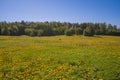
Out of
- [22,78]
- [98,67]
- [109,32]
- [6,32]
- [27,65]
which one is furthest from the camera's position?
[109,32]

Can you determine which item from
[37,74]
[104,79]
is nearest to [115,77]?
[104,79]

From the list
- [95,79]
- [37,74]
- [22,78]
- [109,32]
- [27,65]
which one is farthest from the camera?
[109,32]

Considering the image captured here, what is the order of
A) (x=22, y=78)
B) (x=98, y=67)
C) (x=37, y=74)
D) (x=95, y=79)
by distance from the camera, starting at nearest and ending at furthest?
(x=95, y=79), (x=22, y=78), (x=37, y=74), (x=98, y=67)

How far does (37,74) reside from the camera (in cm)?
1202

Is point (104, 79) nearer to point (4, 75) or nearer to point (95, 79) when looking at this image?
point (95, 79)

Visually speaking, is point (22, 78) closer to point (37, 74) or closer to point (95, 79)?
point (37, 74)

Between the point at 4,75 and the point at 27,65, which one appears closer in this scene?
the point at 4,75

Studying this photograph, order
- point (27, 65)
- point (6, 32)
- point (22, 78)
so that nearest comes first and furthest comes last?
1. point (22, 78)
2. point (27, 65)
3. point (6, 32)

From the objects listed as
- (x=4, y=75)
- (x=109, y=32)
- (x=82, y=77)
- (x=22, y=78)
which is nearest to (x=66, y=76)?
(x=82, y=77)

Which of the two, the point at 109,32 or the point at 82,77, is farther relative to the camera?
the point at 109,32

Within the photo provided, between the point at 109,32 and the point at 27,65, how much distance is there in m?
110

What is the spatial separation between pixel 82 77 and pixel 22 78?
3981mm

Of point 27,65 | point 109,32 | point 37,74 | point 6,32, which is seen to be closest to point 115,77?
point 37,74

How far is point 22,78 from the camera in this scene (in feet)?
37.0
